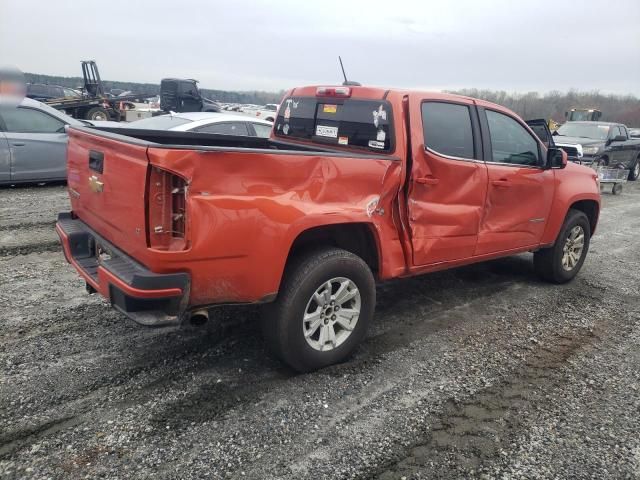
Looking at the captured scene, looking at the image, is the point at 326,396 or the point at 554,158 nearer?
the point at 326,396

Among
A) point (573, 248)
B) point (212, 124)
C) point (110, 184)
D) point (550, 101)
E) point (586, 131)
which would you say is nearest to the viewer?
point (110, 184)

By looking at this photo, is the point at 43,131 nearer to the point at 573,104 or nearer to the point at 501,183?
the point at 501,183

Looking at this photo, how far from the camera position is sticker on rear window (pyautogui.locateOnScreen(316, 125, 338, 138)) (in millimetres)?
4329

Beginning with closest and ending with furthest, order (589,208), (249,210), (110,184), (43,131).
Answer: (249,210) → (110,184) → (589,208) → (43,131)

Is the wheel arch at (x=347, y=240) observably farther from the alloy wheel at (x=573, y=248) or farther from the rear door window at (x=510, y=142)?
the alloy wheel at (x=573, y=248)

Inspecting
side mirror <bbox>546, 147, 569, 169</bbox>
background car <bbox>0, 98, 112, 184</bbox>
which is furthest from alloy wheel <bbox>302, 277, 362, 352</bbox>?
background car <bbox>0, 98, 112, 184</bbox>

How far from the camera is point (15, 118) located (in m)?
8.36

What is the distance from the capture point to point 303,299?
3.26 metres

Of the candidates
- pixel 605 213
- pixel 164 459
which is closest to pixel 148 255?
pixel 164 459

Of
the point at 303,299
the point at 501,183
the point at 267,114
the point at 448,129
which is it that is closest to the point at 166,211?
the point at 303,299

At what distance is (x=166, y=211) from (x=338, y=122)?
1973 mm

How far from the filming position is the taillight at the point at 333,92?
4.18 metres

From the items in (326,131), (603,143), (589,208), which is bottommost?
(589,208)

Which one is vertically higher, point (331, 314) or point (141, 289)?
point (141, 289)
